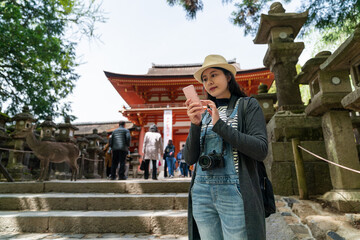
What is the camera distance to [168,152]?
778 cm

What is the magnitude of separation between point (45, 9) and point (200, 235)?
396 inches

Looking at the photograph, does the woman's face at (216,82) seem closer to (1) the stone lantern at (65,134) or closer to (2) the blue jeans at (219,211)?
(2) the blue jeans at (219,211)

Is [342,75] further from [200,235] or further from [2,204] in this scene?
[2,204]

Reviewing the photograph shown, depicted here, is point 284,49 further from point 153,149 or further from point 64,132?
point 64,132

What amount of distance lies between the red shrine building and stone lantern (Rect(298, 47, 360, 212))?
10.0 meters

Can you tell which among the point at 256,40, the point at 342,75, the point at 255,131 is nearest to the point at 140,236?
the point at 255,131

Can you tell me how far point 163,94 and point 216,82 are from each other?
14.8m

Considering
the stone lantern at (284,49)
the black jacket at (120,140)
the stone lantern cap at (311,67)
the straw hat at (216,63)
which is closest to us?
the straw hat at (216,63)

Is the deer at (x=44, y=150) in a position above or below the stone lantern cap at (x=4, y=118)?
below

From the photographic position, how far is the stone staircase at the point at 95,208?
2.75 meters

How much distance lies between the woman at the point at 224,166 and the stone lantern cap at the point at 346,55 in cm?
172

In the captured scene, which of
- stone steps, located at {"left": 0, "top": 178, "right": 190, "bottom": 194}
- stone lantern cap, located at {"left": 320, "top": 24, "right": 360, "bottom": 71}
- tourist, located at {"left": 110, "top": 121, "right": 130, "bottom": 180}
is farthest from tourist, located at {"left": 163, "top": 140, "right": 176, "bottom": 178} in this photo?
stone lantern cap, located at {"left": 320, "top": 24, "right": 360, "bottom": 71}

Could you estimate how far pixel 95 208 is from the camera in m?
3.31

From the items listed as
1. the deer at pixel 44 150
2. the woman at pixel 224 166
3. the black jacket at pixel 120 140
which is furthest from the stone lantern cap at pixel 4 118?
the woman at pixel 224 166
